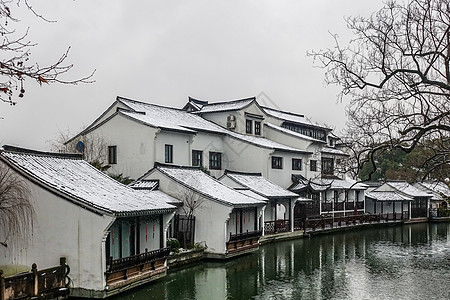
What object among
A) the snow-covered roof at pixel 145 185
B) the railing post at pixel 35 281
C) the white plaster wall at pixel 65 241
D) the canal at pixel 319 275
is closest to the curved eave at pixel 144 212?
the white plaster wall at pixel 65 241

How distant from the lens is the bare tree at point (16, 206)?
16.2 meters

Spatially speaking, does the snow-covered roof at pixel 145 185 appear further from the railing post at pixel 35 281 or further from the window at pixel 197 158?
the railing post at pixel 35 281

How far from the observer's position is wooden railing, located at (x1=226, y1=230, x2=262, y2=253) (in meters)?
25.1

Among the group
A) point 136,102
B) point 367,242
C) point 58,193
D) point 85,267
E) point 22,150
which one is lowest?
point 367,242

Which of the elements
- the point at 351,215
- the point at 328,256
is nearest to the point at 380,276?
the point at 328,256

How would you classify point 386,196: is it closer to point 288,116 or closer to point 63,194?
point 288,116

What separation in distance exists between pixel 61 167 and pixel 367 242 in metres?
24.3

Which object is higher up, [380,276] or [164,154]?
[164,154]

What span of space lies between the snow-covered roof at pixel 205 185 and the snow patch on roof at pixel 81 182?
15.5 feet

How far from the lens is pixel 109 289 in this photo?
15.8m

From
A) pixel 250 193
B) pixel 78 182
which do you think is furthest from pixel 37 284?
pixel 250 193

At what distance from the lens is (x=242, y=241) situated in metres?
26.2

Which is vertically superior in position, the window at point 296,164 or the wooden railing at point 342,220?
the window at point 296,164

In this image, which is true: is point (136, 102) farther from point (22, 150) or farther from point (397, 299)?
point (397, 299)
